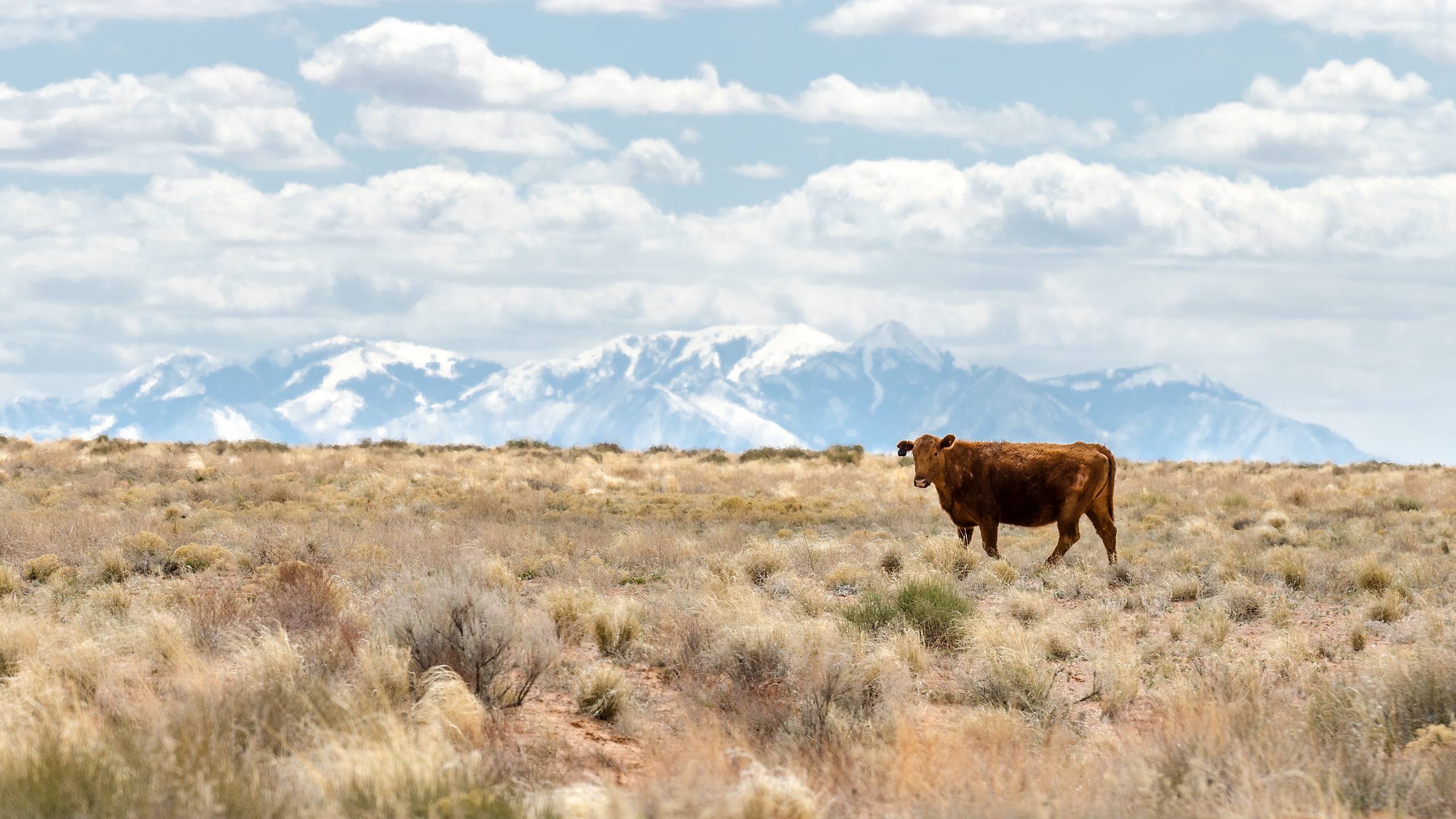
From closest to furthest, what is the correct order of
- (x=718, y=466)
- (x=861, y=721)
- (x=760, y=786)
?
(x=760, y=786), (x=861, y=721), (x=718, y=466)

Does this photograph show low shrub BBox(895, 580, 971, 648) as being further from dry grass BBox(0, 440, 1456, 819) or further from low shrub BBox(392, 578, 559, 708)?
low shrub BBox(392, 578, 559, 708)

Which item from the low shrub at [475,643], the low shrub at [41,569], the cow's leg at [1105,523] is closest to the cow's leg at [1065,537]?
the cow's leg at [1105,523]

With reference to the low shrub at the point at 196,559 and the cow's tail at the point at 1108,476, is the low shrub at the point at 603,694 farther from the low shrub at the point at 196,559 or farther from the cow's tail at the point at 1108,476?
the cow's tail at the point at 1108,476

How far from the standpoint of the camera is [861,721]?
26.7 ft

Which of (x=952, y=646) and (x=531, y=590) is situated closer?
(x=952, y=646)

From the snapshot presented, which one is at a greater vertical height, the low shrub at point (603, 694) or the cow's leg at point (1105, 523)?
the low shrub at point (603, 694)

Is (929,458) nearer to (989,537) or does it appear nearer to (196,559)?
(989,537)

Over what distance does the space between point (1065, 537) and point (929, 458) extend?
83.2 inches

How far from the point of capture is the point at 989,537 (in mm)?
17234

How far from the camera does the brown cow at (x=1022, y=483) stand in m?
17.0

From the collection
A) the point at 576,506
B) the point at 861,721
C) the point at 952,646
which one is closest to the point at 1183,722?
the point at 861,721

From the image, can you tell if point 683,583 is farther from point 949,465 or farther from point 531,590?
point 949,465

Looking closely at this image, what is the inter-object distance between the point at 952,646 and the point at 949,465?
611cm

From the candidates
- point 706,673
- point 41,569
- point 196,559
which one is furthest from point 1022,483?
point 41,569
